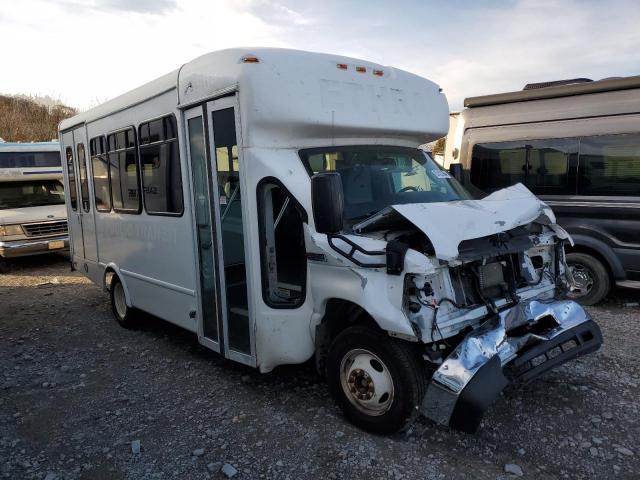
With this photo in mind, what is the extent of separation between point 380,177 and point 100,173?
3960mm

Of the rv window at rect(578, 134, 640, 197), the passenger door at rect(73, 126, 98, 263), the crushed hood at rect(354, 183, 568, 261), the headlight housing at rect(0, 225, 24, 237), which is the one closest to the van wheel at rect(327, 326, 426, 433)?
the crushed hood at rect(354, 183, 568, 261)

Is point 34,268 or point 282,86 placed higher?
point 282,86

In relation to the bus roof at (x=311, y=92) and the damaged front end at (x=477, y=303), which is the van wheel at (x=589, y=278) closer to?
the damaged front end at (x=477, y=303)

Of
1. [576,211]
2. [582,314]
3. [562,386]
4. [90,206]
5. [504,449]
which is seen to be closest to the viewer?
[504,449]

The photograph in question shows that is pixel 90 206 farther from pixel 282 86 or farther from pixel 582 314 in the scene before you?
pixel 582 314

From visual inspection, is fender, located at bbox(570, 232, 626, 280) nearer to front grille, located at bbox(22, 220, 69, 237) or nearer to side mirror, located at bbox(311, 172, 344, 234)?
side mirror, located at bbox(311, 172, 344, 234)

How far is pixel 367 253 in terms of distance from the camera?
10.8 feet

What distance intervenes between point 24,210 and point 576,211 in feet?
34.9

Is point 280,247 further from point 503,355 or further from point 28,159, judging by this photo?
point 28,159

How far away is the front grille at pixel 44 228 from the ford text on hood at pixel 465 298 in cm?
940

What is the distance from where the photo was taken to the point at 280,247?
4156 mm

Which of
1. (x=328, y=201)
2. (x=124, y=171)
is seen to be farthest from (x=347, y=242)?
(x=124, y=171)

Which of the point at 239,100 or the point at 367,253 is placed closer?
the point at 367,253

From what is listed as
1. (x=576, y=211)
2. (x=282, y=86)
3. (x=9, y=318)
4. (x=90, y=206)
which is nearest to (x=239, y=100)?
(x=282, y=86)
